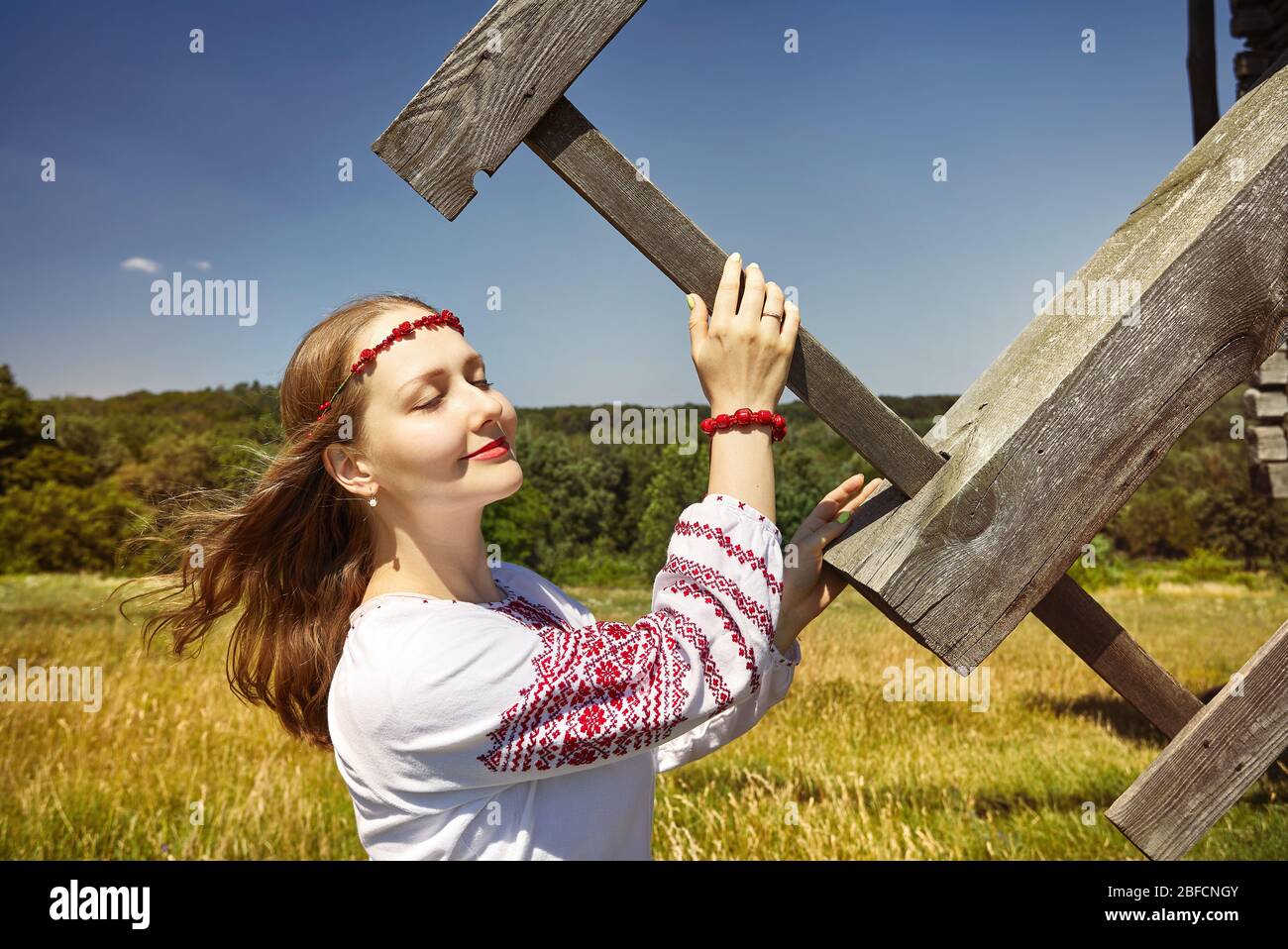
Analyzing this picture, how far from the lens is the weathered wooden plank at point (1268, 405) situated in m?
5.85

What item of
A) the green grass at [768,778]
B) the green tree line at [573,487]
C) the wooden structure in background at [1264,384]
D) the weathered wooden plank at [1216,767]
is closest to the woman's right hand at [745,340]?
the weathered wooden plank at [1216,767]

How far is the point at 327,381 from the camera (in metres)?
1.80

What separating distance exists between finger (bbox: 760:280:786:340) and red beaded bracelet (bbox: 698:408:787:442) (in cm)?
13

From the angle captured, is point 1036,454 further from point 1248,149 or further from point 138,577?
point 138,577

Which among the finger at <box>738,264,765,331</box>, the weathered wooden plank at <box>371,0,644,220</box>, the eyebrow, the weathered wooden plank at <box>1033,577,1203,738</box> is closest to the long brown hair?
the eyebrow

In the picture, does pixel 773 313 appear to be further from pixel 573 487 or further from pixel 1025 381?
pixel 573 487

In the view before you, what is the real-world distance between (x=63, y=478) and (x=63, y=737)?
47.6 ft

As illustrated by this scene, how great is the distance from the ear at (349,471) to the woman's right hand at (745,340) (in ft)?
2.38

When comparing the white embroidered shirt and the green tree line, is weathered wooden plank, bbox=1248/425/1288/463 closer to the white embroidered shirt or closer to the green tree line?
the green tree line

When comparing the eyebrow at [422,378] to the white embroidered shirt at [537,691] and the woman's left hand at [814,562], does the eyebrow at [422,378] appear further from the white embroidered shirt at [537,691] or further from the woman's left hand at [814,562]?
the woman's left hand at [814,562]

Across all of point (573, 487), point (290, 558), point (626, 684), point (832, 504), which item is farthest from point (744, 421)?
point (573, 487)

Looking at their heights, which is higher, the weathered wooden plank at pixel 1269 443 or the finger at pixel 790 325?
the finger at pixel 790 325

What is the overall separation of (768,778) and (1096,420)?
3.50 meters

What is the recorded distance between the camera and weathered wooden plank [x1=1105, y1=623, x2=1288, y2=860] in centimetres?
150
